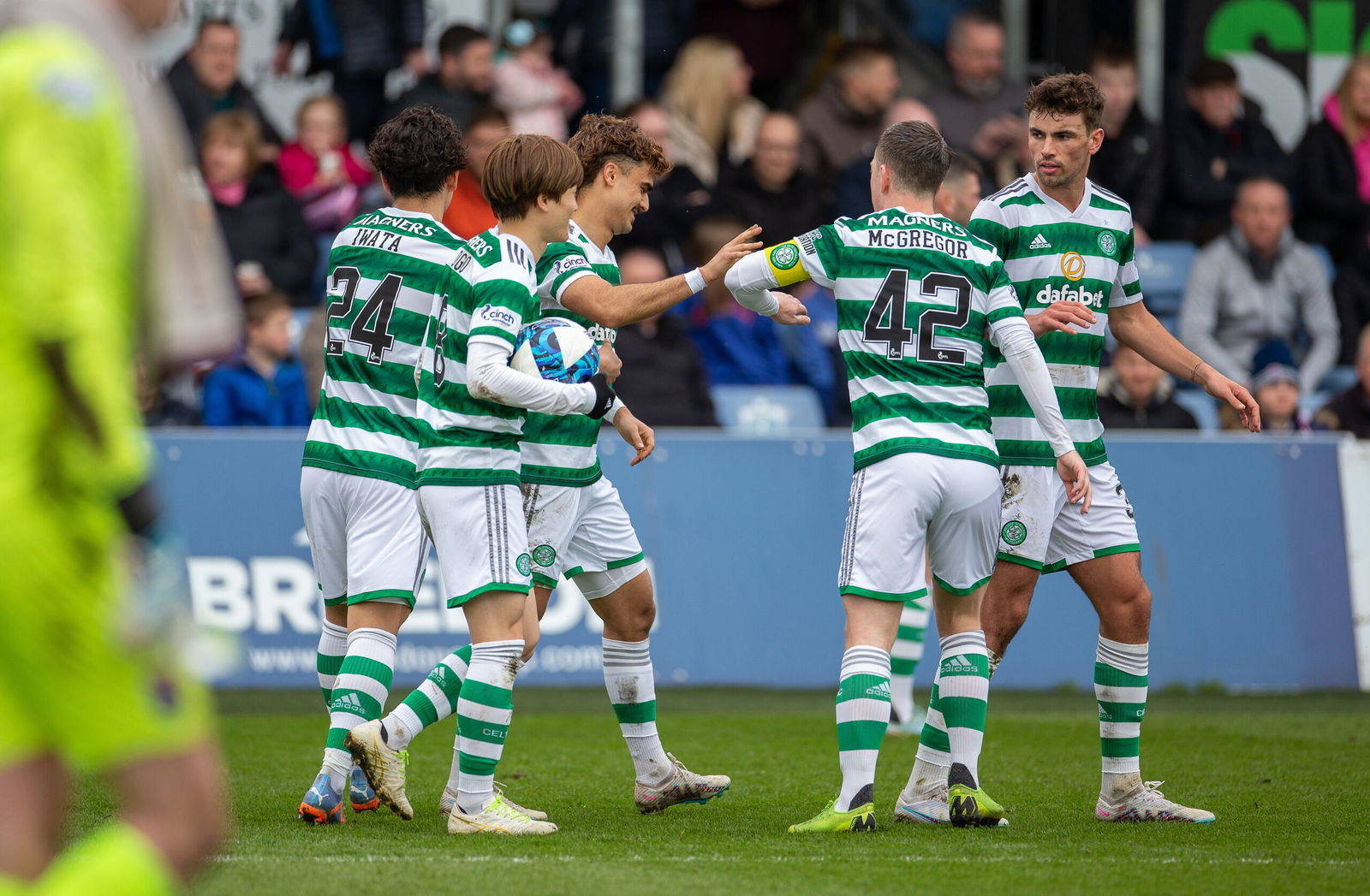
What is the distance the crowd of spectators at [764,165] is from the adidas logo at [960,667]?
5.38 meters

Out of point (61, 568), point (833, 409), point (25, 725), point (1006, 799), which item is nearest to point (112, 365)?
→ point (61, 568)

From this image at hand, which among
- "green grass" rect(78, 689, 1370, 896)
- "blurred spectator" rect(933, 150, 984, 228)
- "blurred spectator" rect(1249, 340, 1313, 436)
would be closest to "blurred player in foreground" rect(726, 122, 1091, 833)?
"green grass" rect(78, 689, 1370, 896)

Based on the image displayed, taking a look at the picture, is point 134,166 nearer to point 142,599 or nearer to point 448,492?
point 142,599

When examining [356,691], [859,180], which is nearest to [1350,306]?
[859,180]

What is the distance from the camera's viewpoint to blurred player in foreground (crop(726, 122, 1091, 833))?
522 centimetres

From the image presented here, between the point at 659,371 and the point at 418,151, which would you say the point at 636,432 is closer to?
the point at 418,151

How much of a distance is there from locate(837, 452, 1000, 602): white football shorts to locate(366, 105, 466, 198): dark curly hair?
5.81 ft

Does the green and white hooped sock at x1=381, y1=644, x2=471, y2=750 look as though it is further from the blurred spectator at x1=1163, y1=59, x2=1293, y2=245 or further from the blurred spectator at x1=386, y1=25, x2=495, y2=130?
the blurred spectator at x1=1163, y1=59, x2=1293, y2=245

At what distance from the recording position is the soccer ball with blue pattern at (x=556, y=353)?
518 centimetres

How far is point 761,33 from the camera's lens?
13.8m

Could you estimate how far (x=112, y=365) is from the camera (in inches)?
94.9

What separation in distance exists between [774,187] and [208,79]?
410 centimetres

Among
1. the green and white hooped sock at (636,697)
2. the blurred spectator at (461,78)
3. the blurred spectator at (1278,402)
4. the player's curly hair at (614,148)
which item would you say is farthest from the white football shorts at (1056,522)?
the blurred spectator at (461,78)

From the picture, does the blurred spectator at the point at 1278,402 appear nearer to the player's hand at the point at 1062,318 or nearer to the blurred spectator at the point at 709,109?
the blurred spectator at the point at 709,109
